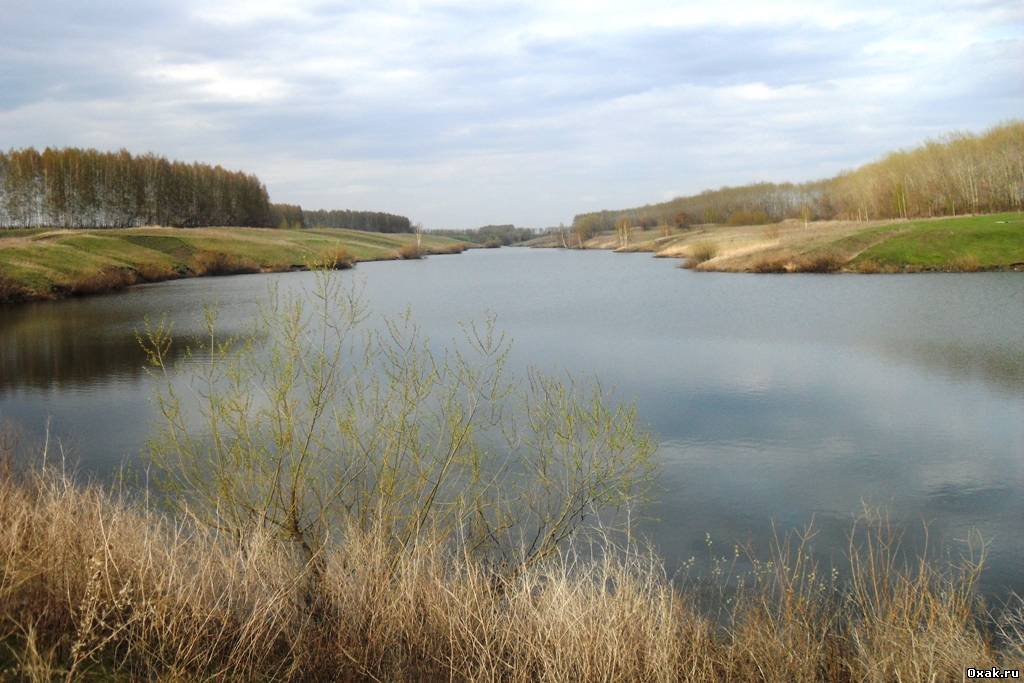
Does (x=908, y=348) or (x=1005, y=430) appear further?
(x=908, y=348)

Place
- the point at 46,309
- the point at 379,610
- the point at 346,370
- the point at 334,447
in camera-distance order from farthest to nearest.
→ the point at 46,309
the point at 346,370
the point at 334,447
the point at 379,610

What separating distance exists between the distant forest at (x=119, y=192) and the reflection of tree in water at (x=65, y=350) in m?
49.7

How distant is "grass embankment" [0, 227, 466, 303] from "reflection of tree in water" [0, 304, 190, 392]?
21.1 ft

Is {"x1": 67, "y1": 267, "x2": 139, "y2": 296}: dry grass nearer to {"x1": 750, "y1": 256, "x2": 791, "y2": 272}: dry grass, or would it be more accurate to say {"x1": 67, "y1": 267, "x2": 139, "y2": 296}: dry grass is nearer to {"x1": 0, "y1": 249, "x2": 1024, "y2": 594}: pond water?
{"x1": 0, "y1": 249, "x2": 1024, "y2": 594}: pond water

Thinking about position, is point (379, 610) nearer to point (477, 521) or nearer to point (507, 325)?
point (477, 521)

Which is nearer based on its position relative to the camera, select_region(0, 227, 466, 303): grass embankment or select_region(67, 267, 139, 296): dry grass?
select_region(0, 227, 466, 303): grass embankment

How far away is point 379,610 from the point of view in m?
5.56

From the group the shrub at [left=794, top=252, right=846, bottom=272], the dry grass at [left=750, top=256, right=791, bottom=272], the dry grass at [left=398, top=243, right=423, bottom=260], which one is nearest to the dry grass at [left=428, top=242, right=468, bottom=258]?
the dry grass at [left=398, top=243, right=423, bottom=260]

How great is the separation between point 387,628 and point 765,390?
10.6 metres

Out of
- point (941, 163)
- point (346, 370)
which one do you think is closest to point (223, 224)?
point (941, 163)

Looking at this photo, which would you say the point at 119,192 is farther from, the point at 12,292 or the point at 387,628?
the point at 387,628

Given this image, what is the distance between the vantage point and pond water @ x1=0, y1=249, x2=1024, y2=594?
8.77 m

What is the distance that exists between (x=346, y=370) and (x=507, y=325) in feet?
28.5

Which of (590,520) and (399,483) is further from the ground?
(399,483)
